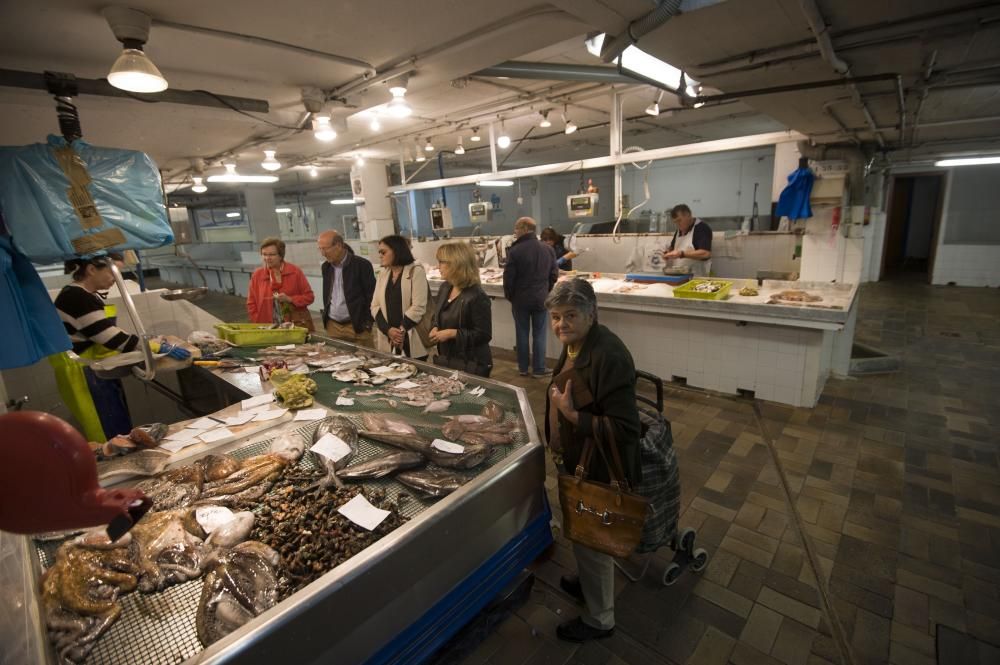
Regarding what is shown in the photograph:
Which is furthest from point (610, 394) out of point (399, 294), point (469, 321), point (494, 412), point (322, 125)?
point (322, 125)

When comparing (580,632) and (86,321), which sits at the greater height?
(86,321)

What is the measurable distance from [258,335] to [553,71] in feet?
11.9

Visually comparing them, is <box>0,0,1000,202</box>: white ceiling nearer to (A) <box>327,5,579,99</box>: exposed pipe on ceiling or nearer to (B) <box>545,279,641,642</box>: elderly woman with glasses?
(A) <box>327,5,579,99</box>: exposed pipe on ceiling

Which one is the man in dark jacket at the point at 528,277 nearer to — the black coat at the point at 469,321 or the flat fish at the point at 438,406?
the black coat at the point at 469,321

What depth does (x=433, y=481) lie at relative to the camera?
181 cm

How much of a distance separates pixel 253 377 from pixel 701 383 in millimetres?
4452

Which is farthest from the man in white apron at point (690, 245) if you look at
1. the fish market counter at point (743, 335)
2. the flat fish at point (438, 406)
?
the flat fish at point (438, 406)

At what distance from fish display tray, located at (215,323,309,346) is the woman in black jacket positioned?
1.44 metres

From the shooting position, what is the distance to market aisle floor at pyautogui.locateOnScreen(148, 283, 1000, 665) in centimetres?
216

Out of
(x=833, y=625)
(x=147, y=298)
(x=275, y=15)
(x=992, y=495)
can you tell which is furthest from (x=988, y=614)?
(x=147, y=298)

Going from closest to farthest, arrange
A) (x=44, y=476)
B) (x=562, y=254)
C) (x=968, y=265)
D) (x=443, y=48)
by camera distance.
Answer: (x=44, y=476), (x=443, y=48), (x=562, y=254), (x=968, y=265)

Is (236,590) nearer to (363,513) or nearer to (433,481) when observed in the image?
(363,513)

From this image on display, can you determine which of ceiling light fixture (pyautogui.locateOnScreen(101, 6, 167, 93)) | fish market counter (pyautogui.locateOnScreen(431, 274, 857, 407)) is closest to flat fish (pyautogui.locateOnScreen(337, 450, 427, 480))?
ceiling light fixture (pyautogui.locateOnScreen(101, 6, 167, 93))

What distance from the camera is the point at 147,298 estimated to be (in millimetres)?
5668
